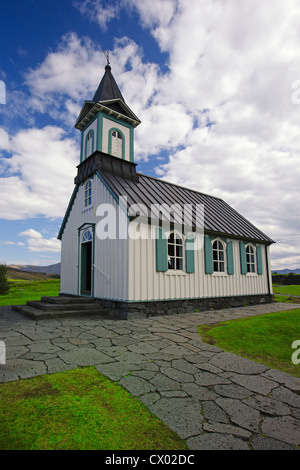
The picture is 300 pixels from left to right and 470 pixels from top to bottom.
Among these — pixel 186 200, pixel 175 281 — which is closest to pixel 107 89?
pixel 186 200

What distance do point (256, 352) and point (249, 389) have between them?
1.53 m

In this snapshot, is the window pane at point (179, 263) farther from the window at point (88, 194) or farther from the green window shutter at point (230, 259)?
the window at point (88, 194)

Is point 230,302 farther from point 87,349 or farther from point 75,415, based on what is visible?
point 75,415

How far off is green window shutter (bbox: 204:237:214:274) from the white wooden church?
43mm

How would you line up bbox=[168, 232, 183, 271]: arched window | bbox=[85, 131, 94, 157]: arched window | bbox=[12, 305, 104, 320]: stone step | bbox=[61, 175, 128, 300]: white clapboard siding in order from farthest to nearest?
bbox=[85, 131, 94, 157]: arched window < bbox=[168, 232, 183, 271]: arched window < bbox=[61, 175, 128, 300]: white clapboard siding < bbox=[12, 305, 104, 320]: stone step

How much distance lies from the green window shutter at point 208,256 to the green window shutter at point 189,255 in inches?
34.8

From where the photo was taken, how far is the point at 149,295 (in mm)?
8375

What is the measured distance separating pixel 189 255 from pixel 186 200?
3.57 meters

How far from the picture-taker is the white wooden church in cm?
839

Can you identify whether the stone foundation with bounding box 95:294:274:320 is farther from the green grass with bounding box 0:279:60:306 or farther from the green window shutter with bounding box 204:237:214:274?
the green grass with bounding box 0:279:60:306

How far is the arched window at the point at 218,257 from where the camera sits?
37.8 feet

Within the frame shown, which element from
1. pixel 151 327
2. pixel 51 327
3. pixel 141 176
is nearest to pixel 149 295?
pixel 151 327

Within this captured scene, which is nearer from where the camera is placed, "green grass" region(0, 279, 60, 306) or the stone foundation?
the stone foundation

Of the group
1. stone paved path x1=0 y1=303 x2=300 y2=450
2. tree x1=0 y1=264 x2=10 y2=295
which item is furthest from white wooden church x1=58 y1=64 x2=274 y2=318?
tree x1=0 y1=264 x2=10 y2=295
